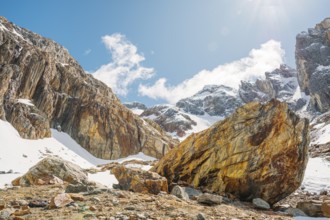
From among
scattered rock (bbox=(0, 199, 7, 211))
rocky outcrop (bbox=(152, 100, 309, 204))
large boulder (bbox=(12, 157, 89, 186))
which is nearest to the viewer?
scattered rock (bbox=(0, 199, 7, 211))

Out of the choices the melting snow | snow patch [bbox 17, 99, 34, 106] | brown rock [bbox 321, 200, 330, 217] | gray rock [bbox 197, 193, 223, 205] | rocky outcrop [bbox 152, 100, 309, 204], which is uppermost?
snow patch [bbox 17, 99, 34, 106]

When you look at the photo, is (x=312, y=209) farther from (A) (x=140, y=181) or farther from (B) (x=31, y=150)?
(B) (x=31, y=150)

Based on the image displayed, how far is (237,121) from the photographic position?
2522cm

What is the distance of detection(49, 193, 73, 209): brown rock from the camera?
10484 millimetres

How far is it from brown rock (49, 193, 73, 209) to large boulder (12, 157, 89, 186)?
9849 mm

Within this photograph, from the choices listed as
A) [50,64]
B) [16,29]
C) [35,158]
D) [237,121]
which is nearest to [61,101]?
[50,64]

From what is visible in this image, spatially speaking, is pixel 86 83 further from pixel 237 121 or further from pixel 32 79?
pixel 237 121

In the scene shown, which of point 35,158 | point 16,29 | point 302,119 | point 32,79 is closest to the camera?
point 302,119

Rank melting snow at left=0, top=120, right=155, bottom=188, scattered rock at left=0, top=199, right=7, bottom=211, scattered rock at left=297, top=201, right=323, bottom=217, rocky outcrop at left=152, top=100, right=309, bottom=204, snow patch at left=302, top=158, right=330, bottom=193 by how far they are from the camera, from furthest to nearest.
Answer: melting snow at left=0, top=120, right=155, bottom=188 → snow patch at left=302, top=158, right=330, bottom=193 → rocky outcrop at left=152, top=100, right=309, bottom=204 → scattered rock at left=297, top=201, right=323, bottom=217 → scattered rock at left=0, top=199, right=7, bottom=211

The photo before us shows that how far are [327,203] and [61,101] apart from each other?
92381 mm

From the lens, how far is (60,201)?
1085 centimetres

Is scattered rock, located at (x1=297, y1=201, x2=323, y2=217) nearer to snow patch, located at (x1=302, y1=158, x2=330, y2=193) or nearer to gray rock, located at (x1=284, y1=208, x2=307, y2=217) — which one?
gray rock, located at (x1=284, y1=208, x2=307, y2=217)

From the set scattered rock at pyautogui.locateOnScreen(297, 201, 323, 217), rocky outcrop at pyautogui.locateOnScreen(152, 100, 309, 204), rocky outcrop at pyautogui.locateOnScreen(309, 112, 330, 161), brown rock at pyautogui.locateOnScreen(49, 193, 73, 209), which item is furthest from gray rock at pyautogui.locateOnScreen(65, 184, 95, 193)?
rocky outcrop at pyautogui.locateOnScreen(309, 112, 330, 161)

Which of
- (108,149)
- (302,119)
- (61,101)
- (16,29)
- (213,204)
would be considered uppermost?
(16,29)
